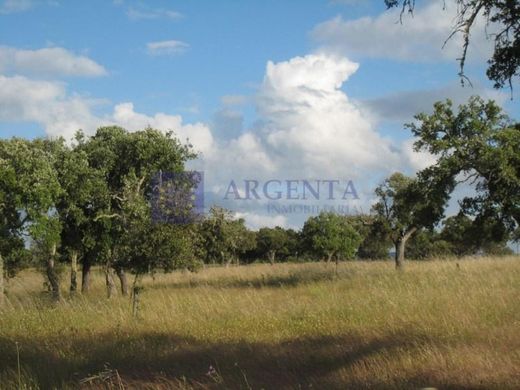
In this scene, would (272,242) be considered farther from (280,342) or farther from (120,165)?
(280,342)

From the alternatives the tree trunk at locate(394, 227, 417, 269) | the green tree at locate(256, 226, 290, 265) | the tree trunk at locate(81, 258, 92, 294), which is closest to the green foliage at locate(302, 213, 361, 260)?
the tree trunk at locate(394, 227, 417, 269)

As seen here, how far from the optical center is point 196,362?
701 centimetres

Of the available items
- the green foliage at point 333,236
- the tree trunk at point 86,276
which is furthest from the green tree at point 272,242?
the tree trunk at point 86,276

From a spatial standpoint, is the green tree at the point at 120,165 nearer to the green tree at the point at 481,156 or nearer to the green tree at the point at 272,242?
the green tree at the point at 481,156

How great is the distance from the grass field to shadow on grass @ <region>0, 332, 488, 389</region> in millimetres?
17

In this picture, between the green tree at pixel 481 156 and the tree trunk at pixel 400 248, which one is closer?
the green tree at pixel 481 156

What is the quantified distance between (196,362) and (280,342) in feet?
5.28

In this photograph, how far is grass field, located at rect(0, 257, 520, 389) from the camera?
574 cm

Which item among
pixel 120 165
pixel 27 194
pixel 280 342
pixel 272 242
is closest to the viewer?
pixel 280 342

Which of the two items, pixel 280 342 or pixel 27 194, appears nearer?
pixel 280 342

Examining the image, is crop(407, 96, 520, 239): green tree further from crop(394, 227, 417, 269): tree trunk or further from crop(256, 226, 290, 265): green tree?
crop(256, 226, 290, 265): green tree

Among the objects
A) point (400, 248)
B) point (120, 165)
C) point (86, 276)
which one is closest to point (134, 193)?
point (120, 165)

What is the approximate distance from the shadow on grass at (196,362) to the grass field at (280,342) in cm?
2

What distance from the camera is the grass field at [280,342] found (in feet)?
18.8
